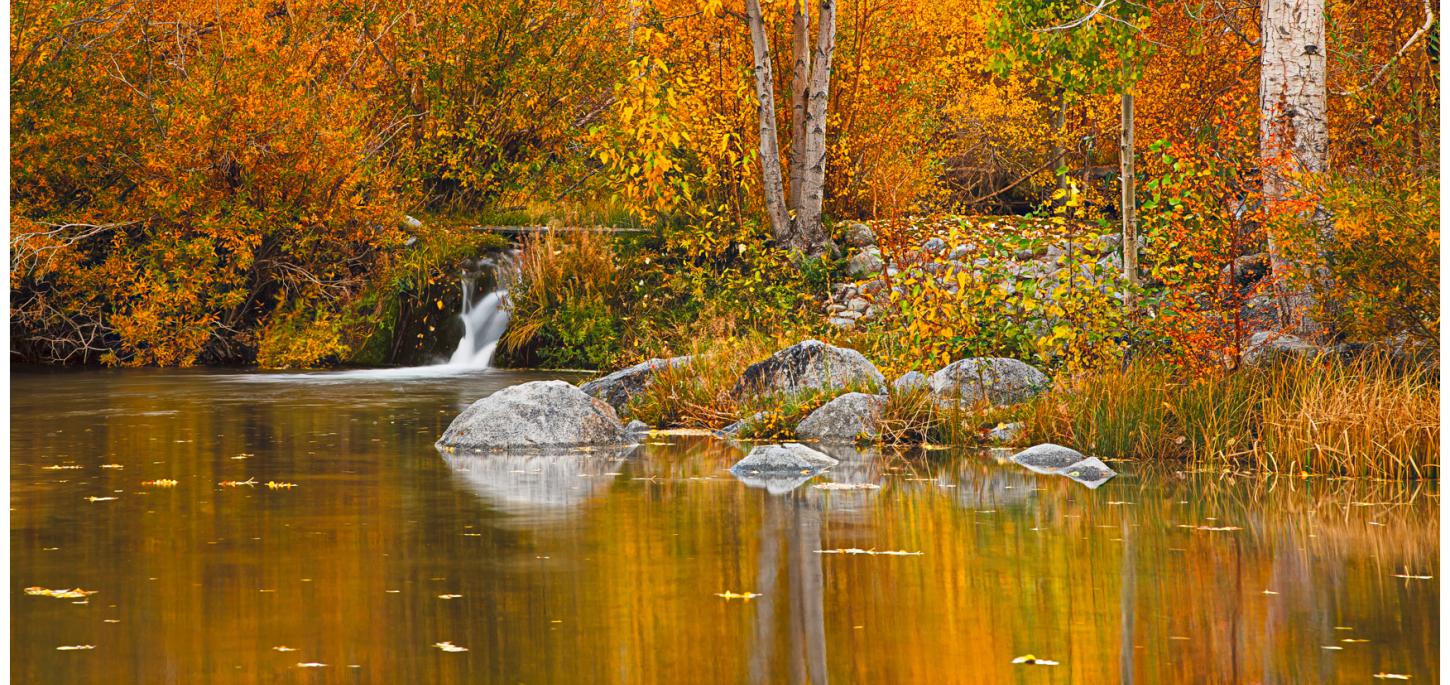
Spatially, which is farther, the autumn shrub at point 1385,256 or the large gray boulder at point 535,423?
the large gray boulder at point 535,423

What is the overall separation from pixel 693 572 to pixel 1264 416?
5012mm

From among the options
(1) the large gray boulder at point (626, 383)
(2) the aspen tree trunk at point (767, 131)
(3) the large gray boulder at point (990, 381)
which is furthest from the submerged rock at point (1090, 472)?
(2) the aspen tree trunk at point (767, 131)

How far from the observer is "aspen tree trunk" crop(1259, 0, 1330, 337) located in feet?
42.1

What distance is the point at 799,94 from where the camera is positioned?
71.3ft

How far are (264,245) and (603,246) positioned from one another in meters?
4.28

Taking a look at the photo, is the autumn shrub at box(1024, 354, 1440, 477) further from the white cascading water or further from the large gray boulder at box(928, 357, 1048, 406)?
the white cascading water

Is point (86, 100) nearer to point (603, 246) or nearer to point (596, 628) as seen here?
point (603, 246)

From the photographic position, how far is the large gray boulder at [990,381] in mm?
12477

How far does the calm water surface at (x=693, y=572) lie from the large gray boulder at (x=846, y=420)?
0.78 meters

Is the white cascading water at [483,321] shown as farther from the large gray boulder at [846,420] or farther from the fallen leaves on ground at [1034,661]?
the fallen leaves on ground at [1034,661]

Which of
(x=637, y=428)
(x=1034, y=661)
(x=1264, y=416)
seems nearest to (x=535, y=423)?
(x=637, y=428)

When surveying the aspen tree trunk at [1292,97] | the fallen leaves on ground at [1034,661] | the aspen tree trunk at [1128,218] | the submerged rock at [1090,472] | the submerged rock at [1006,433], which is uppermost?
the aspen tree trunk at [1292,97]

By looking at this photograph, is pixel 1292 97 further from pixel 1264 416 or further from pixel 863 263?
pixel 863 263

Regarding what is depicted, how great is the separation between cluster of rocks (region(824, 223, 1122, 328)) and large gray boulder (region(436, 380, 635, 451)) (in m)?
2.72
